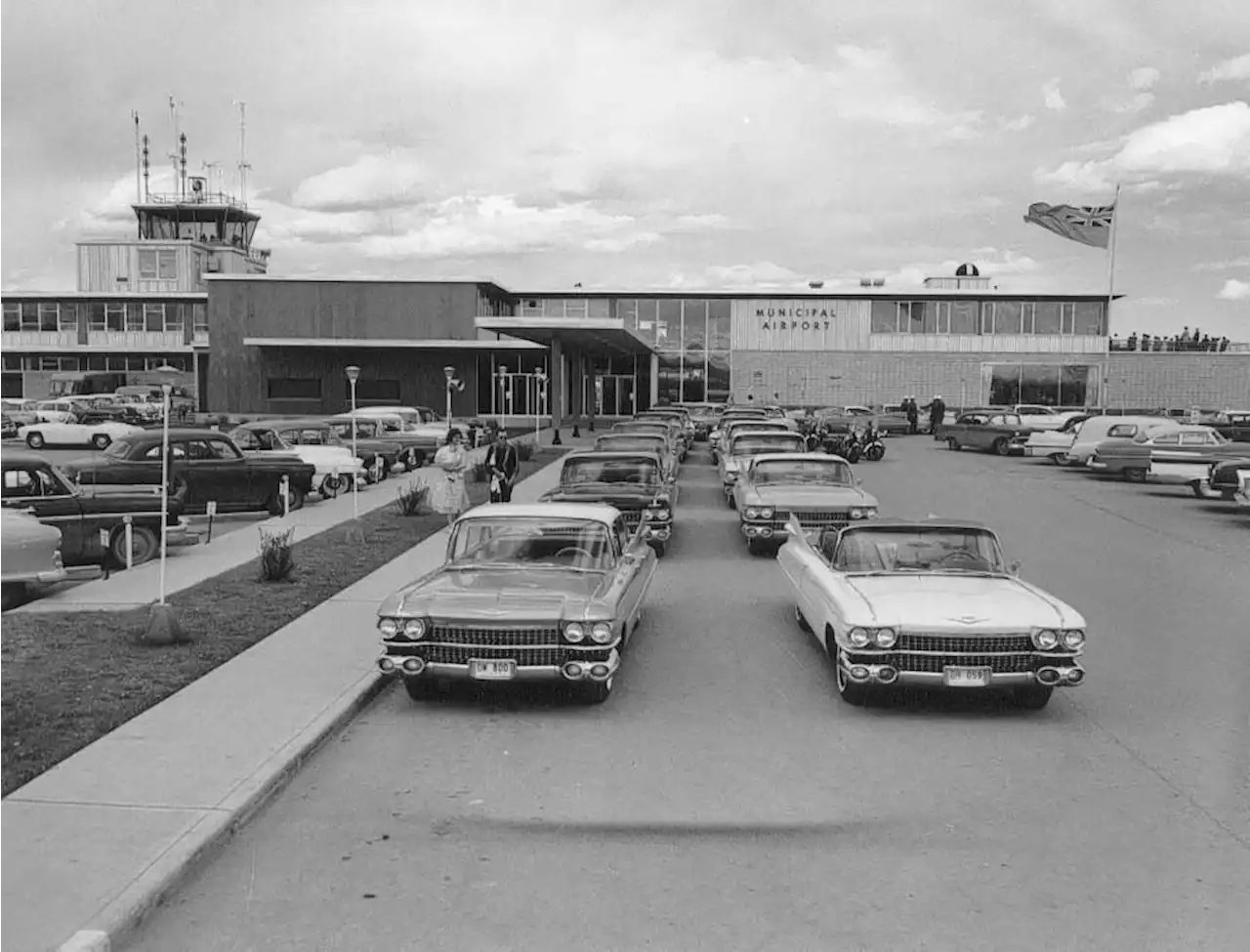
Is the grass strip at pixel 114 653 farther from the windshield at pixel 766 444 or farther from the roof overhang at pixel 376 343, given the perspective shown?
the roof overhang at pixel 376 343

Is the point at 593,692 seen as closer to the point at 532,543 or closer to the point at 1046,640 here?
the point at 532,543

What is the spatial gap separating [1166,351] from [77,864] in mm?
75811

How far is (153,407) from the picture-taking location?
54.2m

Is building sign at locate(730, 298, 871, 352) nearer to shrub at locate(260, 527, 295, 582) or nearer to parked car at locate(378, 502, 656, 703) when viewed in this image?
shrub at locate(260, 527, 295, 582)

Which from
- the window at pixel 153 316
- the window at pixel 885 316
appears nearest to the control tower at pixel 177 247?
the window at pixel 153 316

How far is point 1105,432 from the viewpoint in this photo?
3581 cm

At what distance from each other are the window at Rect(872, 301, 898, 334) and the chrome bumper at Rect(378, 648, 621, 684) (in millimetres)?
64386

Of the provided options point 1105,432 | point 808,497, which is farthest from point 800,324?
point 808,497

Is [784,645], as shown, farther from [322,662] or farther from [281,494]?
[281,494]

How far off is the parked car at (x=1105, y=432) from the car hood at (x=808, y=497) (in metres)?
18.7

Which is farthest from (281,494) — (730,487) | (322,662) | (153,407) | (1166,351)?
(1166,351)

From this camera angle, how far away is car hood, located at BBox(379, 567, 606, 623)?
29.2 ft

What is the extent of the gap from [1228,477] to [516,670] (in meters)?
19.3

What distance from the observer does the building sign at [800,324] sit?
70938 mm
